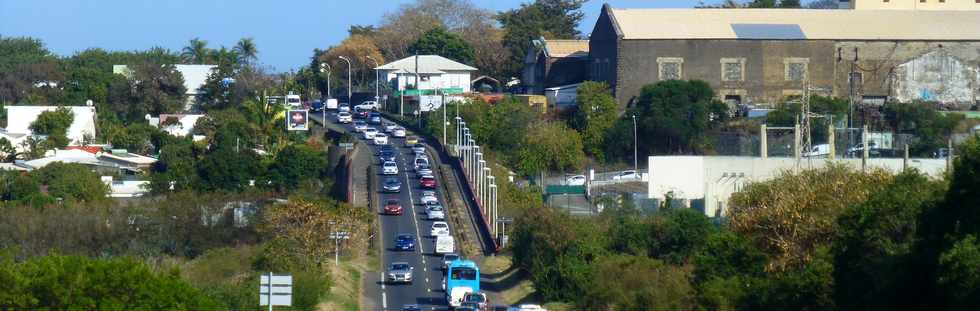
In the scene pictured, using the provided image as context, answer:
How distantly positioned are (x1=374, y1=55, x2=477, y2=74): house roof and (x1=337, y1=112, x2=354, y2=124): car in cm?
1026

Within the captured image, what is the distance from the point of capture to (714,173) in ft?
210

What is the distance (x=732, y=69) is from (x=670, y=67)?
11.1 feet

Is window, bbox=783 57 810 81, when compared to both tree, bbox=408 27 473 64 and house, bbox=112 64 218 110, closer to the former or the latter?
tree, bbox=408 27 473 64

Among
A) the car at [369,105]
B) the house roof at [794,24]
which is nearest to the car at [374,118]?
the car at [369,105]

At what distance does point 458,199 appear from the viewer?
7862 cm

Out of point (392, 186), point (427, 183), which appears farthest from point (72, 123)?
point (427, 183)

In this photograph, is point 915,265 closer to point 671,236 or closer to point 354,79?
point 671,236

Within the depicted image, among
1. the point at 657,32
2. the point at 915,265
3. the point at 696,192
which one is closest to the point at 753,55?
the point at 657,32

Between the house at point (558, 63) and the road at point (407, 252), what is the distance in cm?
1435

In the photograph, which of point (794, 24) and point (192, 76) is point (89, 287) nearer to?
point (794, 24)

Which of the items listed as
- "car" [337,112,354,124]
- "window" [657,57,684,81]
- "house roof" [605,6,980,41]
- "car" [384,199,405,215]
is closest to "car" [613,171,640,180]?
"window" [657,57,684,81]

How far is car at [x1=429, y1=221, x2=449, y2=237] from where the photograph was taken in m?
67.8

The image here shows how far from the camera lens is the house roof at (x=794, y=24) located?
96688 millimetres

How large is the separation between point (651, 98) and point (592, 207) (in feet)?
52.9
